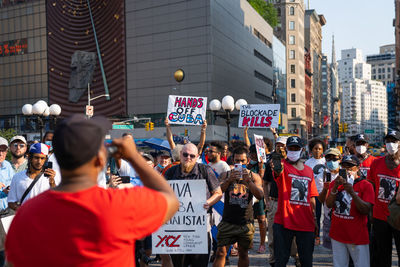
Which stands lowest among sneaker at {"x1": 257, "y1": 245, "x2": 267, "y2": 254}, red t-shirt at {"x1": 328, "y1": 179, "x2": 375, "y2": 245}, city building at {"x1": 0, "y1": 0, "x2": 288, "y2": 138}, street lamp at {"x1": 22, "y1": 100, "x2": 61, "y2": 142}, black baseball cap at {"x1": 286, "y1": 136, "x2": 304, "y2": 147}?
sneaker at {"x1": 257, "y1": 245, "x2": 267, "y2": 254}

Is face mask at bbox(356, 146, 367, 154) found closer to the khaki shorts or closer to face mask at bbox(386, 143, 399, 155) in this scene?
face mask at bbox(386, 143, 399, 155)

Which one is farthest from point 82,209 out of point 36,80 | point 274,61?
point 274,61

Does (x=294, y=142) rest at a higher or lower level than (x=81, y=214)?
higher

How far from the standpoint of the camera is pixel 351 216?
5691 mm

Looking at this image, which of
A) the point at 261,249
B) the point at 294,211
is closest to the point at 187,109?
the point at 261,249

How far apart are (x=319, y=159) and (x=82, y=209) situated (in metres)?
7.51

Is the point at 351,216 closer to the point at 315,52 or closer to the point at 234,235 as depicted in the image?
the point at 234,235

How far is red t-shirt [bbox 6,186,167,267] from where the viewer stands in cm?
203

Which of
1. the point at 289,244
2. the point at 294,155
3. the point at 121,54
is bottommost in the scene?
the point at 289,244

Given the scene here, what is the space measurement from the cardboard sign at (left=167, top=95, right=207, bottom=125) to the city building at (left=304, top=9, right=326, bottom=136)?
11346 centimetres

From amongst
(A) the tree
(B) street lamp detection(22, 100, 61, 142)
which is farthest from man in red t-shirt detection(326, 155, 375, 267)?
(A) the tree

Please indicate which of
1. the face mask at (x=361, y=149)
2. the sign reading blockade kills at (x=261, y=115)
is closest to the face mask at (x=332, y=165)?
the face mask at (x=361, y=149)

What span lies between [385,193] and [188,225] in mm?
2805

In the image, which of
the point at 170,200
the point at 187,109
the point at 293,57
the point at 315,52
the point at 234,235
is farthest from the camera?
the point at 315,52
